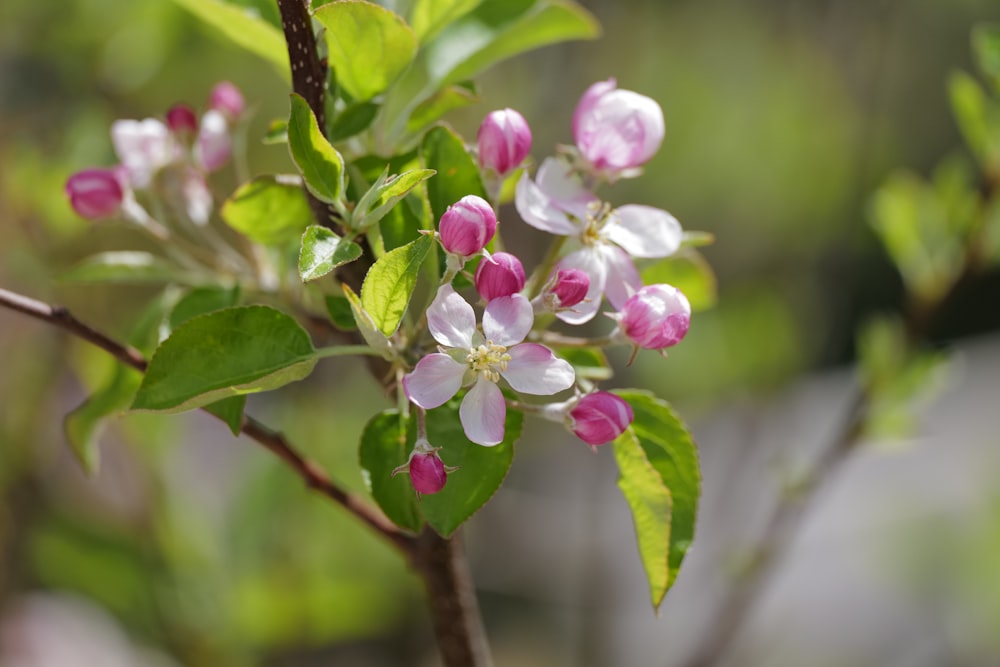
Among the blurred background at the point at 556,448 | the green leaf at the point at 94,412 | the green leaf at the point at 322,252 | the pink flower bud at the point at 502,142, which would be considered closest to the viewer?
the green leaf at the point at 322,252

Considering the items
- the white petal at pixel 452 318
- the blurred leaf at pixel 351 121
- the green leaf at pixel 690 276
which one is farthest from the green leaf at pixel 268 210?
the green leaf at pixel 690 276

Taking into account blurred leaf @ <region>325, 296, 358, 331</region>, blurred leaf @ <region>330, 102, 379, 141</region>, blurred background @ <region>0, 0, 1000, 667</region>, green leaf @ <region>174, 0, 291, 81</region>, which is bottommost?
blurred background @ <region>0, 0, 1000, 667</region>

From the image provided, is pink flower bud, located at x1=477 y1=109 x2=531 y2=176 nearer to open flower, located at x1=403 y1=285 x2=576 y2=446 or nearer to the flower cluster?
the flower cluster

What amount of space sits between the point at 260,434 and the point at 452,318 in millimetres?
190


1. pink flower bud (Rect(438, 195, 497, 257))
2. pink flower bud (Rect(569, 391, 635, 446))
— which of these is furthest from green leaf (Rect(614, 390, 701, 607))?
pink flower bud (Rect(438, 195, 497, 257))

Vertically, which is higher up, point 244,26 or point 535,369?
point 244,26

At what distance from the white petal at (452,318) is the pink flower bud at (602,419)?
0.08 m

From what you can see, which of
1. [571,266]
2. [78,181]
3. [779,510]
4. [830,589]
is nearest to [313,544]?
[779,510]

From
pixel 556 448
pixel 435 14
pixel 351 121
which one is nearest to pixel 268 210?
pixel 351 121

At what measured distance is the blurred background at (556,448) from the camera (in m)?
1.54

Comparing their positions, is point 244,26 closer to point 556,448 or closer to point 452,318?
point 452,318

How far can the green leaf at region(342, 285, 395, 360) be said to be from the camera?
0.49 metres

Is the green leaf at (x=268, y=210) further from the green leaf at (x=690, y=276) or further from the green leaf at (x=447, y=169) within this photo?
the green leaf at (x=690, y=276)

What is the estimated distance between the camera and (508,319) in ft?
1.65
